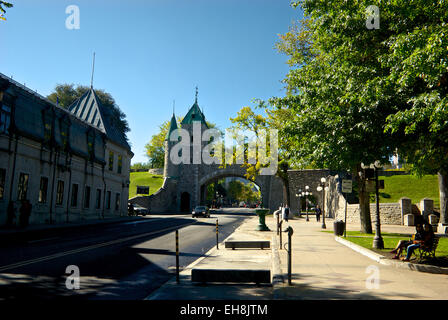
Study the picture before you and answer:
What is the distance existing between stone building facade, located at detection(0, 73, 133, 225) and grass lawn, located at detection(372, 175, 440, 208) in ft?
106

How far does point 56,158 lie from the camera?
25.4m

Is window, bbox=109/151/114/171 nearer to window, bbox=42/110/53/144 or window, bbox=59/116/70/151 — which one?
window, bbox=59/116/70/151

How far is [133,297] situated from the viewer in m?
6.11

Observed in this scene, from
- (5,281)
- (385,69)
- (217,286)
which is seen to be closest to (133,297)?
(217,286)

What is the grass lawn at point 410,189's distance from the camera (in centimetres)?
4128

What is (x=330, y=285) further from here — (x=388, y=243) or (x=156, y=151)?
(x=156, y=151)

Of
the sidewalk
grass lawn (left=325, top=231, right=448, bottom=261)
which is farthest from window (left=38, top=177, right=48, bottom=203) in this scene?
grass lawn (left=325, top=231, right=448, bottom=261)

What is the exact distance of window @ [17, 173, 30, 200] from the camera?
21.6 metres

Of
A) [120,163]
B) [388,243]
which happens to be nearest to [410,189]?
[388,243]

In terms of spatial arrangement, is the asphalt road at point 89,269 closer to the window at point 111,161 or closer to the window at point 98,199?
the window at point 98,199

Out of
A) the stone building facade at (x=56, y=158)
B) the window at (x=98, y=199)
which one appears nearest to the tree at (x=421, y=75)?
the stone building facade at (x=56, y=158)

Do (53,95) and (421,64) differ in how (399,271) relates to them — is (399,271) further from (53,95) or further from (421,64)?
(53,95)

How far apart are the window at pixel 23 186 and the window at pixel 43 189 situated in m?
A: 1.70

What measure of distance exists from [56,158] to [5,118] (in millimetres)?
5878
